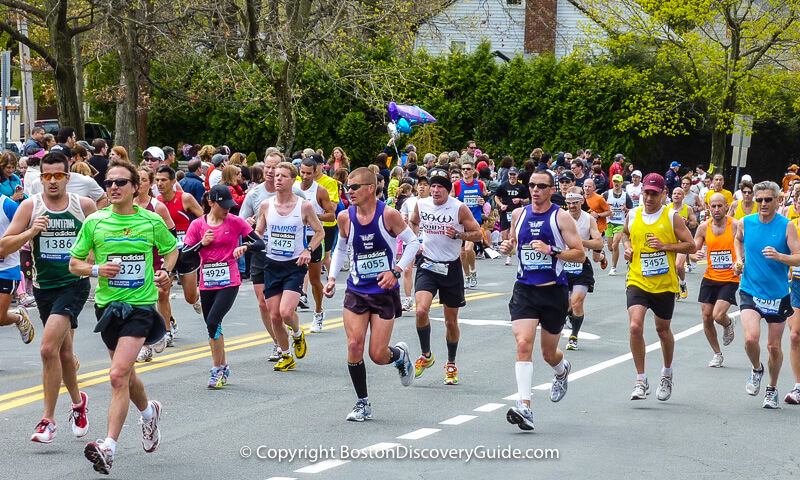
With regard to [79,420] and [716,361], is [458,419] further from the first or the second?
[716,361]

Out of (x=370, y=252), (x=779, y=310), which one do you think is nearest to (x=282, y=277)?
(x=370, y=252)

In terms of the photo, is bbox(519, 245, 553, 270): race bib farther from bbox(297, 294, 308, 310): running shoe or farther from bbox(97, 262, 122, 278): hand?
bbox(297, 294, 308, 310): running shoe

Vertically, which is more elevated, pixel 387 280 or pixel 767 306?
pixel 387 280

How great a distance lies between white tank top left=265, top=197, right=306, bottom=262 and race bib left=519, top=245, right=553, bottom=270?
9.13 feet

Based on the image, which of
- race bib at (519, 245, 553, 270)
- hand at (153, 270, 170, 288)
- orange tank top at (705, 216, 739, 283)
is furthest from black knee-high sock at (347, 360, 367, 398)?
orange tank top at (705, 216, 739, 283)

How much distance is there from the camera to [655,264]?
371 inches

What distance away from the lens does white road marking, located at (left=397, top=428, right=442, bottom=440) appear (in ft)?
25.9

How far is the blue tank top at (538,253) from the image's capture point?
8500 mm

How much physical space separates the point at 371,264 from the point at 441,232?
75.3 inches

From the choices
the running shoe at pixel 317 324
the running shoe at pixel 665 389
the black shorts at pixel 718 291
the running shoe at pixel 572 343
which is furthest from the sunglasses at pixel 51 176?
the black shorts at pixel 718 291

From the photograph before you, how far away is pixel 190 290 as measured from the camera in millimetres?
12117

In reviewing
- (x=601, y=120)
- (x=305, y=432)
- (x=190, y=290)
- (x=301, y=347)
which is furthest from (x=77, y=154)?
(x=601, y=120)

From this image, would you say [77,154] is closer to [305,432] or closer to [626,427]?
[305,432]

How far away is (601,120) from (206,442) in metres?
31.5
